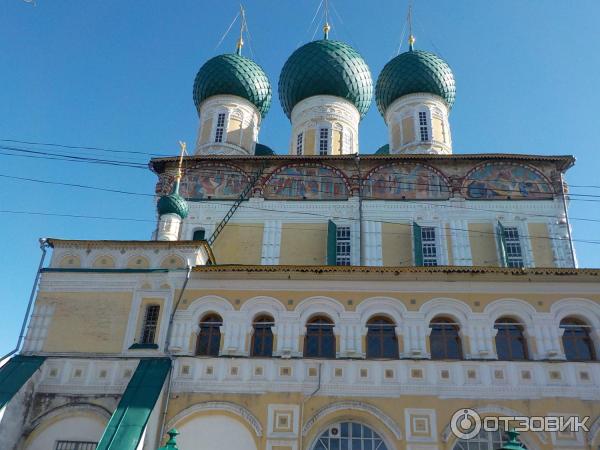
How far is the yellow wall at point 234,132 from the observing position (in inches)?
842

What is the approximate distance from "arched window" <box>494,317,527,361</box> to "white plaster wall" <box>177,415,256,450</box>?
17.7 ft

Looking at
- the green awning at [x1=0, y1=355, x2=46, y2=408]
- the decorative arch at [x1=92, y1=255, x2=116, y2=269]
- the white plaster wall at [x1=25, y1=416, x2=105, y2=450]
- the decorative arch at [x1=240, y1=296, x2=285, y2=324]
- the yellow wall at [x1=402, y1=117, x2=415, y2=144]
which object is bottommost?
the white plaster wall at [x1=25, y1=416, x2=105, y2=450]

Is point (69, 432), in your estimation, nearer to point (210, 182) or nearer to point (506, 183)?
point (210, 182)

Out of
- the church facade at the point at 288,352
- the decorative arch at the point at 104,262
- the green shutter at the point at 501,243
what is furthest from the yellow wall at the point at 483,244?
the decorative arch at the point at 104,262

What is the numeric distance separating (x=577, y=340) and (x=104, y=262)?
409 inches

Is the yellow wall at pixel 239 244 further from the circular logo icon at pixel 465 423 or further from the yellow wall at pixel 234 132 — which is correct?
the circular logo icon at pixel 465 423

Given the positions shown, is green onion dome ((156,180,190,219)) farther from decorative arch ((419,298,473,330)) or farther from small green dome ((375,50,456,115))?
small green dome ((375,50,456,115))

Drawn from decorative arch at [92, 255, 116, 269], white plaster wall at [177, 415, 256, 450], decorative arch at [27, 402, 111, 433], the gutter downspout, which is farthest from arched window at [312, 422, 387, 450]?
decorative arch at [92, 255, 116, 269]

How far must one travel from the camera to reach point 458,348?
41.3 ft

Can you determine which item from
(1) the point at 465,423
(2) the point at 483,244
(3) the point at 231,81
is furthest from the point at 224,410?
(3) the point at 231,81

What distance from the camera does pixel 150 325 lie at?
13.1m

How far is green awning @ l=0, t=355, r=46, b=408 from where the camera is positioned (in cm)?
1170

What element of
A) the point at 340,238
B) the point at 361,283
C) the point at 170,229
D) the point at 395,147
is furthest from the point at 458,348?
the point at 395,147

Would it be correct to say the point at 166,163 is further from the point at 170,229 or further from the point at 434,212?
the point at 434,212
